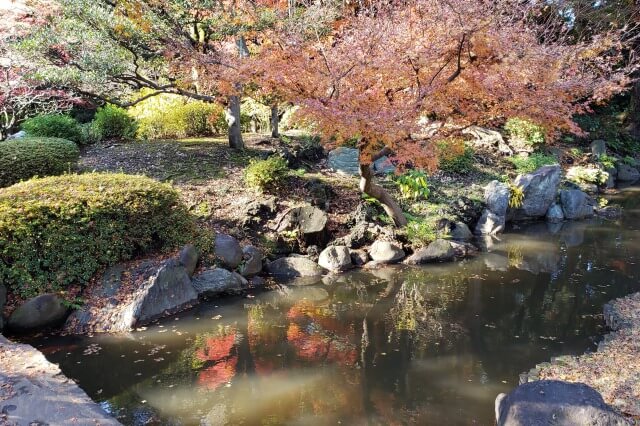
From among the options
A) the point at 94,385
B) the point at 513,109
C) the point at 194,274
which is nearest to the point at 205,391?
the point at 94,385

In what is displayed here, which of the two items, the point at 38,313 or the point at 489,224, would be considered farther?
the point at 489,224

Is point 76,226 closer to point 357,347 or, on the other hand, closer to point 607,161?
point 357,347

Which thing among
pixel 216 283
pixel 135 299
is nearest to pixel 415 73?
pixel 216 283

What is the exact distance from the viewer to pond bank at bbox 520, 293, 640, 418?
161 inches

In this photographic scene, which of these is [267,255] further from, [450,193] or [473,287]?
[450,193]

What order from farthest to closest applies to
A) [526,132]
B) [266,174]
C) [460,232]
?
[526,132] < [460,232] < [266,174]

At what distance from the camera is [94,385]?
4742mm

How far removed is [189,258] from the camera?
689 cm

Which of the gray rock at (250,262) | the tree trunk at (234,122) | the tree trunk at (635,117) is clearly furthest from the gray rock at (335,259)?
the tree trunk at (635,117)

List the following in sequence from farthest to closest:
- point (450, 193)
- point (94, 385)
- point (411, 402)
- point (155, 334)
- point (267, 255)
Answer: point (450, 193)
point (267, 255)
point (155, 334)
point (94, 385)
point (411, 402)

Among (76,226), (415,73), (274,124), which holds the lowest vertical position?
(76,226)

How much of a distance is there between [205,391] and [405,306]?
305 centimetres

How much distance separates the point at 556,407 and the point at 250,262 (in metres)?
4.99

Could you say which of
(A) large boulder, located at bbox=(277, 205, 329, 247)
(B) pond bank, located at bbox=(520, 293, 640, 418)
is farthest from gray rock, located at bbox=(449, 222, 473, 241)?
(B) pond bank, located at bbox=(520, 293, 640, 418)
